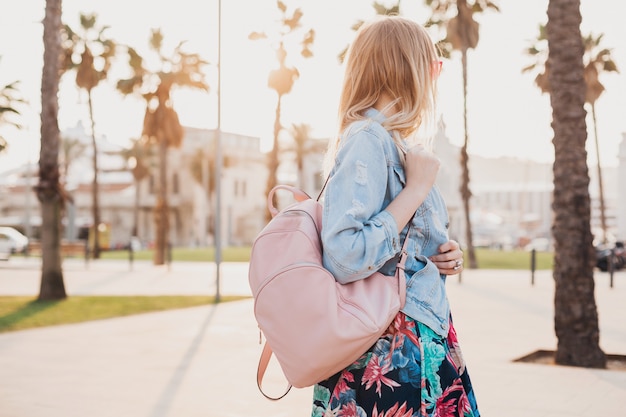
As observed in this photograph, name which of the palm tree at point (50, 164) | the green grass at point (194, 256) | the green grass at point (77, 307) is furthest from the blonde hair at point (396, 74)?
the green grass at point (194, 256)

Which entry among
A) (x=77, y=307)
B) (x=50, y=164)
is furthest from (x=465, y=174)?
(x=77, y=307)

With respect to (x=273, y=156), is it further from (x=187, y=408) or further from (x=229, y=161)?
(x=229, y=161)

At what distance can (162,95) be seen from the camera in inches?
1394

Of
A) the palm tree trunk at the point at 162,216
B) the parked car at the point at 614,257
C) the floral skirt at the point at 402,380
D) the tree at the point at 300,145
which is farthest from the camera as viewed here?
the tree at the point at 300,145

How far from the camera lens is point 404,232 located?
2.32 metres

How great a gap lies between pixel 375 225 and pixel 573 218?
6.26m

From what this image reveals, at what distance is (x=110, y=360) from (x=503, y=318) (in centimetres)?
665

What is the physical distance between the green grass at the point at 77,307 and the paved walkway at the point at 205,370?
57 cm

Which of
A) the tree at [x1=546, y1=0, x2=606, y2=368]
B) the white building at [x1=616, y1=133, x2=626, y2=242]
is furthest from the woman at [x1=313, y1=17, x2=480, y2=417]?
the white building at [x1=616, y1=133, x2=626, y2=242]

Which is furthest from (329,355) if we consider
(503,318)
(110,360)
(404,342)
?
(503,318)

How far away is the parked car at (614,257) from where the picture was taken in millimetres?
30031

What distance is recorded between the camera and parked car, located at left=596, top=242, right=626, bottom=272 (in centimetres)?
3003

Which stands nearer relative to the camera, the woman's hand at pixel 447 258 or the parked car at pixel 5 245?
the woman's hand at pixel 447 258

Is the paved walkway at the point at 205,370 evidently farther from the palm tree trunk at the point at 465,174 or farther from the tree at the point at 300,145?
the tree at the point at 300,145
